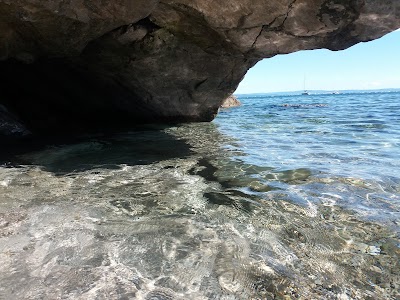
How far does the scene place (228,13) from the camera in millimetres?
7535

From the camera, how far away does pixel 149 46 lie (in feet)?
31.4

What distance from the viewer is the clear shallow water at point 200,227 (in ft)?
10.1

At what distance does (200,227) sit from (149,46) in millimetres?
6634

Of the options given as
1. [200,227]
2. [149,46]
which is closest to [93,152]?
[149,46]

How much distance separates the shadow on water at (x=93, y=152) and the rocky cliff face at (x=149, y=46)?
2.03 metres

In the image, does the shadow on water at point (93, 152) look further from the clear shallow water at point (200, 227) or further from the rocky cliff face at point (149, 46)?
the rocky cliff face at point (149, 46)

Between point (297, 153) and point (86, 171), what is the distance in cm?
481

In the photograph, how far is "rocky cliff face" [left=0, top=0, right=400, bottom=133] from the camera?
725 cm

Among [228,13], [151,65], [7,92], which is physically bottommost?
[7,92]

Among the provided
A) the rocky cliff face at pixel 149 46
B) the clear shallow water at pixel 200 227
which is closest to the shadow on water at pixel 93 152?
the clear shallow water at pixel 200 227

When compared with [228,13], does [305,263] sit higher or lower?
lower

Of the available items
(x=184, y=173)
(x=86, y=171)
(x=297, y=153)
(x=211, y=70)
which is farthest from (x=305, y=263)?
(x=211, y=70)

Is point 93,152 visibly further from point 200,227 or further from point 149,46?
point 200,227

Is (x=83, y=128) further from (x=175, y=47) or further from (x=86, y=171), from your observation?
(x=86, y=171)
